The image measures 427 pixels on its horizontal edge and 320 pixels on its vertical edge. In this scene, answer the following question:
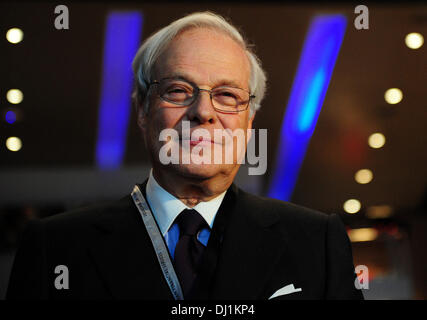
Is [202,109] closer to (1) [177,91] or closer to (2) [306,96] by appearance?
(1) [177,91]

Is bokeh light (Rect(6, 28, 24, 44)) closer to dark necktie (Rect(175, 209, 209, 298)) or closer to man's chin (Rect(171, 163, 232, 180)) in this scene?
man's chin (Rect(171, 163, 232, 180))

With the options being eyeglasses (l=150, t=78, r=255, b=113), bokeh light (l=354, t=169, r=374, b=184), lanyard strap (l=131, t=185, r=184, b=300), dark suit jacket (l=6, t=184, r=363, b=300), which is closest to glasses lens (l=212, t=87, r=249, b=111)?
eyeglasses (l=150, t=78, r=255, b=113)

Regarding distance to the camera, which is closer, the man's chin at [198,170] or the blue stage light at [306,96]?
the man's chin at [198,170]

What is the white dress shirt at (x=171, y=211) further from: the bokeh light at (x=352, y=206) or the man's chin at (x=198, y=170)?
the bokeh light at (x=352, y=206)

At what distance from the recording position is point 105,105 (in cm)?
231

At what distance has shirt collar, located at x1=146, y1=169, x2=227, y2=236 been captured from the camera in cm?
165

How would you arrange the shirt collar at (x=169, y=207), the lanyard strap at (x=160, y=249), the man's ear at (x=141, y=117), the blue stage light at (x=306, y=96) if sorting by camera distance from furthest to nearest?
the blue stage light at (x=306, y=96) → the man's ear at (x=141, y=117) → the shirt collar at (x=169, y=207) → the lanyard strap at (x=160, y=249)

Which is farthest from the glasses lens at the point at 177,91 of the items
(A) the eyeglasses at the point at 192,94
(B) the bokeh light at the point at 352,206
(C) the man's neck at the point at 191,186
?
(B) the bokeh light at the point at 352,206

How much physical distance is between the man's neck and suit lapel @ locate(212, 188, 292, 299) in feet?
0.33

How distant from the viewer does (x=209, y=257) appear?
157 centimetres

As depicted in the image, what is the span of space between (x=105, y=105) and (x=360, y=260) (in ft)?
4.28

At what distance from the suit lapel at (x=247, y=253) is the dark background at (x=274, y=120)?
27cm

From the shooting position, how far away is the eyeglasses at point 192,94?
162 cm

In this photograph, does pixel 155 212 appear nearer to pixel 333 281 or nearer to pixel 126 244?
pixel 126 244
